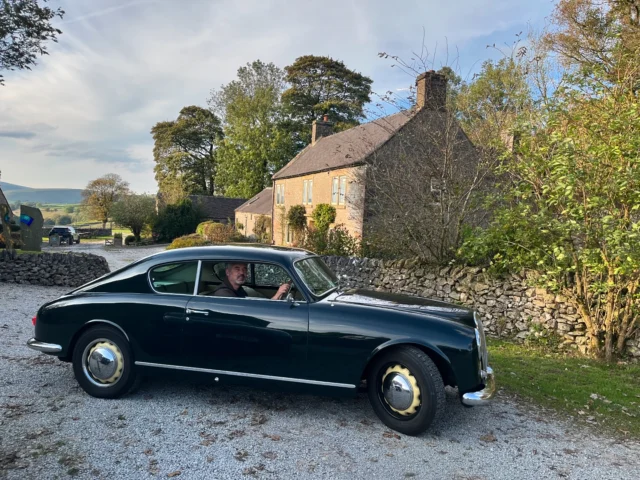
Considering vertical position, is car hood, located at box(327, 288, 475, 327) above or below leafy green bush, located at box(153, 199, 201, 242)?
below

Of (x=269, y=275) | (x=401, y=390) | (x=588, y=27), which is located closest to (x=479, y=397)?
(x=401, y=390)

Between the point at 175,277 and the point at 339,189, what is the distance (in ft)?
69.6

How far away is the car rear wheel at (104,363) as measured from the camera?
4551mm

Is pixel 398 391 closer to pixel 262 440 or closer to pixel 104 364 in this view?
pixel 262 440

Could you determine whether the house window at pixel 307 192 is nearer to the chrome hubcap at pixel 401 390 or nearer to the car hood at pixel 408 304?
the car hood at pixel 408 304

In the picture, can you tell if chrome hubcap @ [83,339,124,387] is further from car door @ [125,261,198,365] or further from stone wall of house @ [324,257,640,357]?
stone wall of house @ [324,257,640,357]

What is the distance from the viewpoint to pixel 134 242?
4291cm

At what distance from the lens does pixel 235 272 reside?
4797 mm

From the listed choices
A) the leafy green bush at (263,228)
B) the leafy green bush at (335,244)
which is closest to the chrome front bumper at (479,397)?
the leafy green bush at (335,244)

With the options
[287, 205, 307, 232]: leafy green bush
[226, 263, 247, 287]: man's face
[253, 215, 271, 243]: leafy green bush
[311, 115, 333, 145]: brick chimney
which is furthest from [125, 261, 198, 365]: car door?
[253, 215, 271, 243]: leafy green bush

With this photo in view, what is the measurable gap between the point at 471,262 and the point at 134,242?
1554 inches

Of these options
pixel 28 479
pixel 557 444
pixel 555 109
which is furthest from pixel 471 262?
pixel 28 479

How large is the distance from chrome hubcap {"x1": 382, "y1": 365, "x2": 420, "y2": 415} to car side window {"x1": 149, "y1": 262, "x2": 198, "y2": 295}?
7.36 feet

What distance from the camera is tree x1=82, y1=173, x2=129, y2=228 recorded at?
60.6 metres
